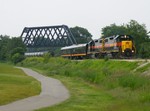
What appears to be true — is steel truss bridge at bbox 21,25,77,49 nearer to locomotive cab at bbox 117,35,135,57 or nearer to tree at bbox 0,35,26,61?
tree at bbox 0,35,26,61

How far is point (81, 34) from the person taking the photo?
19450 cm

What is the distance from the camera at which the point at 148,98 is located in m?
22.5

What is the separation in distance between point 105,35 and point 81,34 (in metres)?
48.0

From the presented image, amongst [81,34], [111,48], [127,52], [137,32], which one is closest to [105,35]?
[81,34]

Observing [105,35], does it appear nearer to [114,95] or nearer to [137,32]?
[137,32]

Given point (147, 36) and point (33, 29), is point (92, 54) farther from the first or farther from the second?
point (33, 29)

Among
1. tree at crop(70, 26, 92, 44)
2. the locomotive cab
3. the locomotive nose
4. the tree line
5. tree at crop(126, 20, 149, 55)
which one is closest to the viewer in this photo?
the locomotive cab

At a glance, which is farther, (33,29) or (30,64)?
(33,29)

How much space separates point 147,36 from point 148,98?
63563 millimetres

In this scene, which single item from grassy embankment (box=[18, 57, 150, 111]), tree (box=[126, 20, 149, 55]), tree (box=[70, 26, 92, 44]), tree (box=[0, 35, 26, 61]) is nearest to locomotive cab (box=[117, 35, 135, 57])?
grassy embankment (box=[18, 57, 150, 111])

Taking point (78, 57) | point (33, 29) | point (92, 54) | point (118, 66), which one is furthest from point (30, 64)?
point (33, 29)

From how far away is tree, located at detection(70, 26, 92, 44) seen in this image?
19238 cm

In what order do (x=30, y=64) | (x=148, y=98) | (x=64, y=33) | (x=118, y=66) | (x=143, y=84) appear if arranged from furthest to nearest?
(x=64, y=33) < (x=30, y=64) < (x=118, y=66) < (x=143, y=84) < (x=148, y=98)

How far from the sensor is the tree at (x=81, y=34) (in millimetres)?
192375
